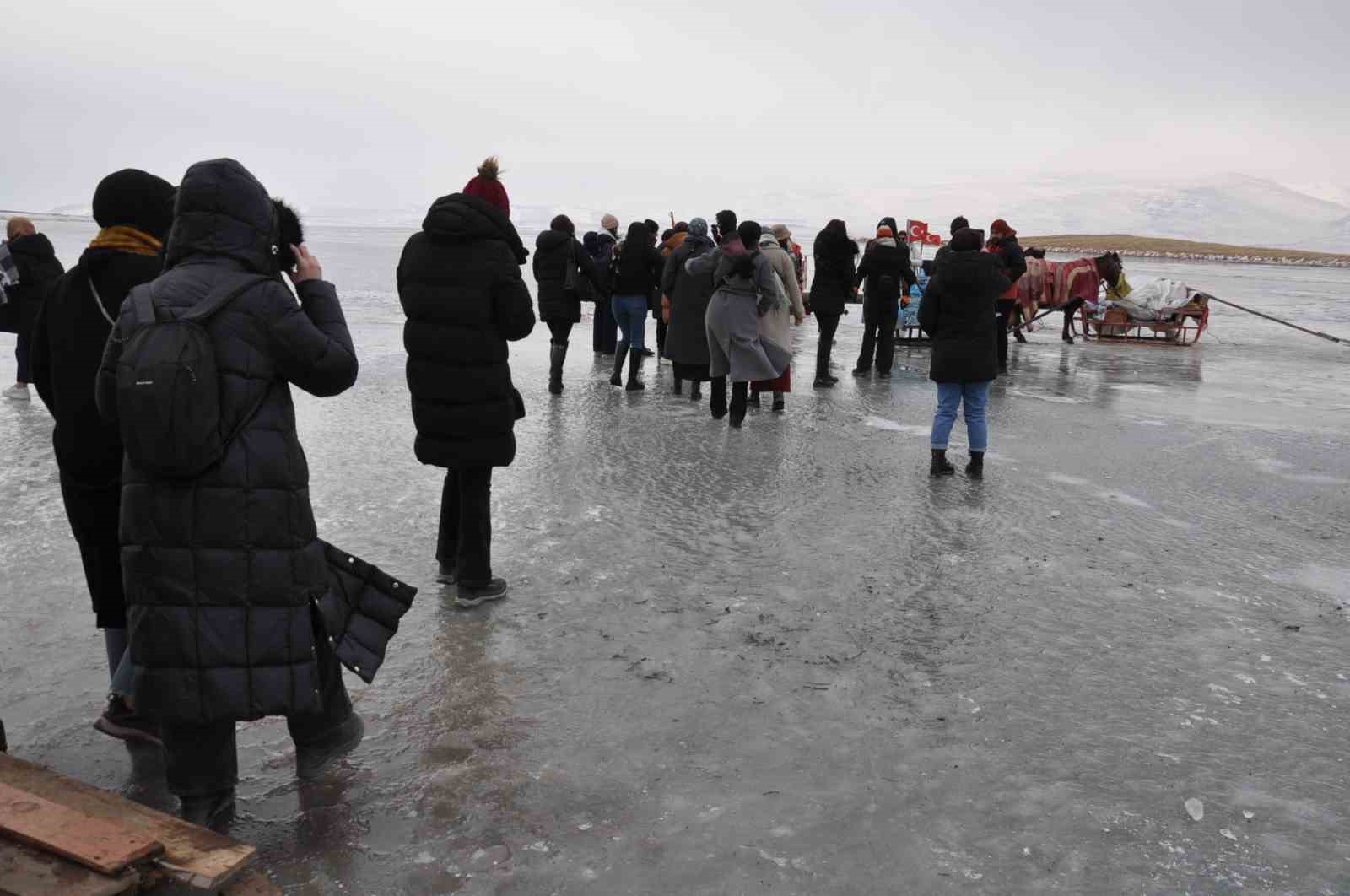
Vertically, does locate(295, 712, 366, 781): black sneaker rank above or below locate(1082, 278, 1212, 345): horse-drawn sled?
below

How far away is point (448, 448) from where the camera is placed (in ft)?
15.6

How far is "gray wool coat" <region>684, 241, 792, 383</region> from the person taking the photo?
29.3ft

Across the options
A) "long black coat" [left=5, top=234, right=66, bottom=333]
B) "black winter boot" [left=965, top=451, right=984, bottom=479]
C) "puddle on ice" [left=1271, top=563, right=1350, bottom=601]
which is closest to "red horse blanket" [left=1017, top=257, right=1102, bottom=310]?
"black winter boot" [left=965, top=451, right=984, bottom=479]

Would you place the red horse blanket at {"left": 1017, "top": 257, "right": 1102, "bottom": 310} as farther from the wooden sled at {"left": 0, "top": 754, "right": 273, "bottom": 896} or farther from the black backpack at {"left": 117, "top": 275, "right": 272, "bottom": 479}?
the wooden sled at {"left": 0, "top": 754, "right": 273, "bottom": 896}

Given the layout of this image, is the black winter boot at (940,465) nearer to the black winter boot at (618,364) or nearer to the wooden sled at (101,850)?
the black winter boot at (618,364)

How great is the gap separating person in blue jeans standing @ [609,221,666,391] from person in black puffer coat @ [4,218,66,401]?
5146mm

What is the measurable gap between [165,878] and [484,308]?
283cm

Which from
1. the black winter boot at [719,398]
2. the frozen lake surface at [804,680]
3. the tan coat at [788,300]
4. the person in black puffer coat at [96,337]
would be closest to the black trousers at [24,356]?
the frozen lake surface at [804,680]

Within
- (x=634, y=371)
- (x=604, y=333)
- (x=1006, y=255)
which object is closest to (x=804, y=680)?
(x=634, y=371)

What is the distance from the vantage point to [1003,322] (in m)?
12.6

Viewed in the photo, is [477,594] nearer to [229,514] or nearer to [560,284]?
[229,514]

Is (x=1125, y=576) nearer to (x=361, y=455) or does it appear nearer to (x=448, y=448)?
(x=448, y=448)

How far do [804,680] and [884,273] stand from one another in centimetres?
832

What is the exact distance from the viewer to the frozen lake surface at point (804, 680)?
3029 millimetres
